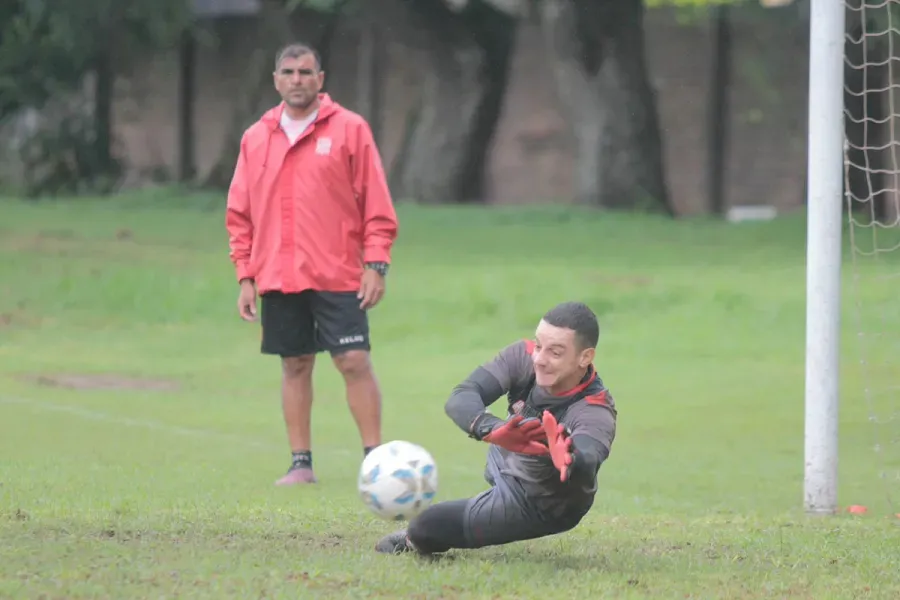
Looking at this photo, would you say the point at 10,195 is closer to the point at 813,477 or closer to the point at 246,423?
the point at 246,423

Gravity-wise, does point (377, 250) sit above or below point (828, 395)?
above

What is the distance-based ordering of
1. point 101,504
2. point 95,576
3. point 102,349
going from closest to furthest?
point 95,576, point 101,504, point 102,349

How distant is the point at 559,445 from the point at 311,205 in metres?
3.55

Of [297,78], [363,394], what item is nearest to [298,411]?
[363,394]

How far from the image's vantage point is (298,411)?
915 cm

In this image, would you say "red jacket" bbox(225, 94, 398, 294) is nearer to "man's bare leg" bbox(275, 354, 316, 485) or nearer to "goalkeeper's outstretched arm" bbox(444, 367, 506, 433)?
"man's bare leg" bbox(275, 354, 316, 485)

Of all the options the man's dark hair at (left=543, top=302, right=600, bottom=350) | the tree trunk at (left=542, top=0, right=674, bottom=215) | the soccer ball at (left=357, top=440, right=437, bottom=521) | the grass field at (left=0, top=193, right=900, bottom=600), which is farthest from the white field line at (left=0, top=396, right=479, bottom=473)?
the tree trunk at (left=542, top=0, right=674, bottom=215)

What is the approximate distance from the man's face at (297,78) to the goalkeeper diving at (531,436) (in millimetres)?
3039

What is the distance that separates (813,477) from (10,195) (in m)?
26.3

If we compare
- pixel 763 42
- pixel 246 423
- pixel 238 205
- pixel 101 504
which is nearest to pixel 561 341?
pixel 101 504

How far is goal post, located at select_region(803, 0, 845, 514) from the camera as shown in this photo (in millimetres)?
8641

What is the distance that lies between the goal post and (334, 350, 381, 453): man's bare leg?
92.9 inches

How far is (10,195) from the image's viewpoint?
3256 cm

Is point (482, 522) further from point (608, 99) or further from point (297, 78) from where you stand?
point (608, 99)
